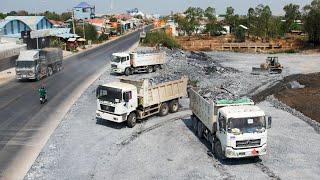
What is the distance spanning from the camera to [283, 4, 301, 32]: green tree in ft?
365

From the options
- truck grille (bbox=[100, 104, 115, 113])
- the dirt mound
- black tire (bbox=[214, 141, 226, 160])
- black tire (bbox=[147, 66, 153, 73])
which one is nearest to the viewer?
black tire (bbox=[214, 141, 226, 160])

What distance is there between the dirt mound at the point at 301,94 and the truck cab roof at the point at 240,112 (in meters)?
10.4

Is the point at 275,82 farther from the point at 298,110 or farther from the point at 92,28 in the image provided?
the point at 92,28

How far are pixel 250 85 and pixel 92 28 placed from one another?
64.5 metres

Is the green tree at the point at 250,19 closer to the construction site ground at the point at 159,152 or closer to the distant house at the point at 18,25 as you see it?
the distant house at the point at 18,25

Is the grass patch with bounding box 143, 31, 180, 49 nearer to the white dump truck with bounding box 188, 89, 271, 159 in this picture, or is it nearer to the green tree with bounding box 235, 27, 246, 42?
the green tree with bounding box 235, 27, 246, 42

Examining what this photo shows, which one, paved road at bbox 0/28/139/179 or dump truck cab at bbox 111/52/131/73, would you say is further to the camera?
dump truck cab at bbox 111/52/131/73

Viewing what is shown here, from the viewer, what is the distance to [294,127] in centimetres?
2672

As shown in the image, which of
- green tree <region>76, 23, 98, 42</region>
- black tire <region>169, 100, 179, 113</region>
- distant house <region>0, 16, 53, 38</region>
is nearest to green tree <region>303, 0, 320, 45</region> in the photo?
green tree <region>76, 23, 98, 42</region>

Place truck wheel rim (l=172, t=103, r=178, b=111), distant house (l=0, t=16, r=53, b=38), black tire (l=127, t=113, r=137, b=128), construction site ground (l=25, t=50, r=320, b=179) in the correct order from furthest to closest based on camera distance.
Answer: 1. distant house (l=0, t=16, r=53, b=38)
2. truck wheel rim (l=172, t=103, r=178, b=111)
3. black tire (l=127, t=113, r=137, b=128)
4. construction site ground (l=25, t=50, r=320, b=179)

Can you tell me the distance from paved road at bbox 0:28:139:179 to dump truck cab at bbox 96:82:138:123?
4219mm

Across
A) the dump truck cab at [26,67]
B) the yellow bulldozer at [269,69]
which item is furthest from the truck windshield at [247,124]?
the yellow bulldozer at [269,69]

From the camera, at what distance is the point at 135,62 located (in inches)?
1921

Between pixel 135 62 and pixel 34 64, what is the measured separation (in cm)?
1132
